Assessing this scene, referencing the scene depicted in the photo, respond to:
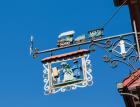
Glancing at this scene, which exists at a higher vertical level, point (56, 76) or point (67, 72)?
point (67, 72)

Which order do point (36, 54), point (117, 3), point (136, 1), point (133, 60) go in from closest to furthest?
point (133, 60)
point (36, 54)
point (136, 1)
point (117, 3)

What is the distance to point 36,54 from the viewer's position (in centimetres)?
1480

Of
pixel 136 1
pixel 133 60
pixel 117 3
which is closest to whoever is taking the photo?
pixel 133 60

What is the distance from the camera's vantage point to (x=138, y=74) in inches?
583

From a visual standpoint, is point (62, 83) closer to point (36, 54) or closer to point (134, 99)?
point (36, 54)

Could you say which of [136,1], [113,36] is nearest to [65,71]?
[113,36]

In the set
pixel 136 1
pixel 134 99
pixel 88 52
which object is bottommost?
pixel 134 99

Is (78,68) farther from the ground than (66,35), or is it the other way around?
(66,35)

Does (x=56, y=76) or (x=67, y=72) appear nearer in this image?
(x=56, y=76)

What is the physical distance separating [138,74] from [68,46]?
195cm

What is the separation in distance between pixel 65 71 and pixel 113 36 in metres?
1.54

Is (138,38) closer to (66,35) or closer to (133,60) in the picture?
(133,60)

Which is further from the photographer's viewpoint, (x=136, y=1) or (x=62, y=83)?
(x=136, y=1)

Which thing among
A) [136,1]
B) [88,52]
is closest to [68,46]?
[88,52]
